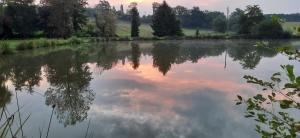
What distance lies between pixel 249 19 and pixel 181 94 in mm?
52025

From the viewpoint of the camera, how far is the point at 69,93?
11359 mm

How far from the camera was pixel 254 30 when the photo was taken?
187 feet

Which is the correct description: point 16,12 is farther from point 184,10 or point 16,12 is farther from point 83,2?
point 184,10

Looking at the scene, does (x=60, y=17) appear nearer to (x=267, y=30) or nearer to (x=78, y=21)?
(x=78, y=21)

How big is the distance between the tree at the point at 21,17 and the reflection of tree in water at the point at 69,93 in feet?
101

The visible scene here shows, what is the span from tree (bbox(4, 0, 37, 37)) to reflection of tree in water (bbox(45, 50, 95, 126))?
3067cm

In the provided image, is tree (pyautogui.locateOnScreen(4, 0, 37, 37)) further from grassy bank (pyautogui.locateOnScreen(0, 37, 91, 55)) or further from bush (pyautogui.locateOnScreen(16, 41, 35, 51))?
bush (pyautogui.locateOnScreen(16, 41, 35, 51))

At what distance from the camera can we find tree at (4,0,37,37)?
46.6 m

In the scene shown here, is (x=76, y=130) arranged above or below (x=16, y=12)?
below

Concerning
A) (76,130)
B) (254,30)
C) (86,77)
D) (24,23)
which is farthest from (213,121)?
(254,30)

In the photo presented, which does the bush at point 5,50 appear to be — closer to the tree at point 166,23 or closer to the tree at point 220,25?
the tree at point 166,23

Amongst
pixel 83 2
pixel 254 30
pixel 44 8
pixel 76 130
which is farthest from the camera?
pixel 254 30

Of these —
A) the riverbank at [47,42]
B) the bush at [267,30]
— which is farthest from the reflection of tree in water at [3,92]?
the bush at [267,30]

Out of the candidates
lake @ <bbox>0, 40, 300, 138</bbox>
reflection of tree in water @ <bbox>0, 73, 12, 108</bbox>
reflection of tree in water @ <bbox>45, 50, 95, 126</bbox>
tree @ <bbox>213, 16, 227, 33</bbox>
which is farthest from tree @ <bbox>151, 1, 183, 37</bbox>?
reflection of tree in water @ <bbox>0, 73, 12, 108</bbox>
